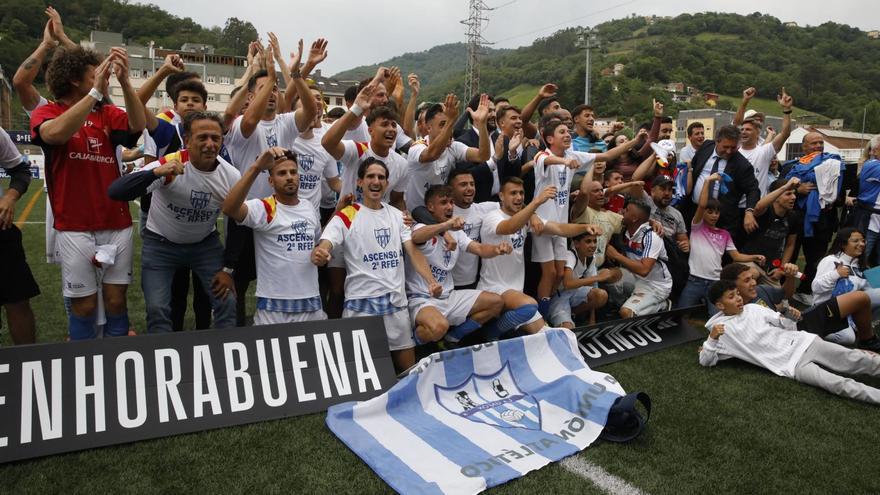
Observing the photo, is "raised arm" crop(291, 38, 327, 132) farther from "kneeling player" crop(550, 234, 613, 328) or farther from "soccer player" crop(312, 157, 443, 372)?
"kneeling player" crop(550, 234, 613, 328)

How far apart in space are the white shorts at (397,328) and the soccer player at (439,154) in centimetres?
121

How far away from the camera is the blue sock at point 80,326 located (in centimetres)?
448

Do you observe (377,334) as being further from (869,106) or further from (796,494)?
(869,106)

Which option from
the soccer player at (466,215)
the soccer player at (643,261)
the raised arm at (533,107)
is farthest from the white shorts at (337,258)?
the soccer player at (643,261)

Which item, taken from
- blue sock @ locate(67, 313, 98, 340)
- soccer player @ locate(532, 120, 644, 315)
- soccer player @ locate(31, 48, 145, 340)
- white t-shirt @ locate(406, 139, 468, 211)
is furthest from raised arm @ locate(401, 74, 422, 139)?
blue sock @ locate(67, 313, 98, 340)

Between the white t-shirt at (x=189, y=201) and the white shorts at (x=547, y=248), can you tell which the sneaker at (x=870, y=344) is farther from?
the white t-shirt at (x=189, y=201)

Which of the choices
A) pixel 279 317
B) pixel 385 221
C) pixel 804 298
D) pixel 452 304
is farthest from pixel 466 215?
pixel 804 298

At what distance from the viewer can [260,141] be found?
539 cm

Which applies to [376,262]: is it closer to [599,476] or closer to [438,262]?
[438,262]

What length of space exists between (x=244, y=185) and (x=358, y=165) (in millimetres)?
1405

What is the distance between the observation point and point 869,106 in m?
84.6

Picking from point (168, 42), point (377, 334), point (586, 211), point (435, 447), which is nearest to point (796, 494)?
point (435, 447)

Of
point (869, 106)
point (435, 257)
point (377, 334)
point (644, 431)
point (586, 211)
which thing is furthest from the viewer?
point (869, 106)

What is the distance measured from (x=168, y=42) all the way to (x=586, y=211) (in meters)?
113
